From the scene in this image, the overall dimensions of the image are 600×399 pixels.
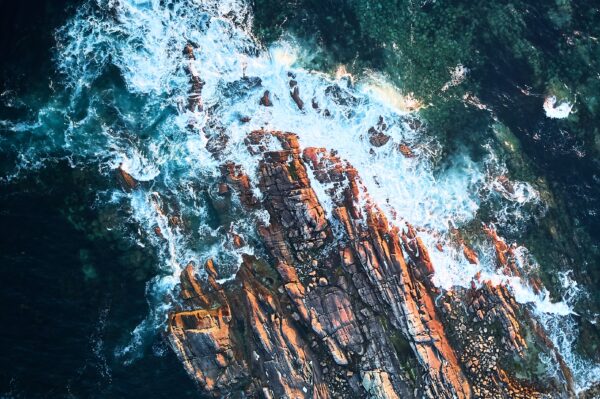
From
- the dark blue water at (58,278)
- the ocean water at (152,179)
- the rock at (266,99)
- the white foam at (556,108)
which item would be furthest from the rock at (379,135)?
the dark blue water at (58,278)

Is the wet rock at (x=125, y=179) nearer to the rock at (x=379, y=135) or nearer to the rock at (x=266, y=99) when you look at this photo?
the rock at (x=266, y=99)

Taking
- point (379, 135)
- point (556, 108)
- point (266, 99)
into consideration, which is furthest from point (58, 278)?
point (556, 108)

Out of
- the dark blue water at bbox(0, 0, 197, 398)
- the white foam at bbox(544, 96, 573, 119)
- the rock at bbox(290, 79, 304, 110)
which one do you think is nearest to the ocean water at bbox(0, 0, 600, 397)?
the dark blue water at bbox(0, 0, 197, 398)

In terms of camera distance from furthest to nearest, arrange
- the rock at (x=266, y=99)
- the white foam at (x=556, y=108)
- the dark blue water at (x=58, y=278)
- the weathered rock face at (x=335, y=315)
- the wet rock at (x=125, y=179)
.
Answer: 1. the white foam at (x=556, y=108)
2. the rock at (x=266, y=99)
3. the wet rock at (x=125, y=179)
4. the weathered rock face at (x=335, y=315)
5. the dark blue water at (x=58, y=278)

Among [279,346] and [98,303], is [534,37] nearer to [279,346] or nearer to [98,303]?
[279,346]

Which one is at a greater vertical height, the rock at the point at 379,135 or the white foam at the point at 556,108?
the rock at the point at 379,135

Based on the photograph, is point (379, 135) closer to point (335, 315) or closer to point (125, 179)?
point (335, 315)
